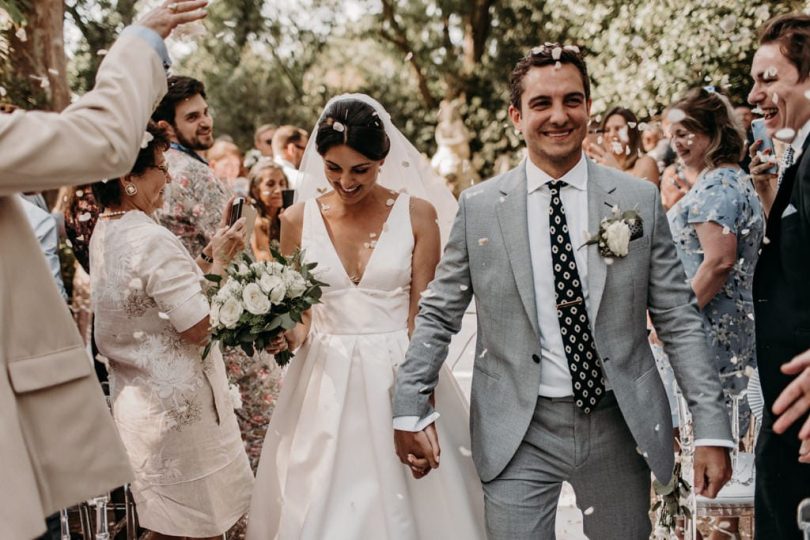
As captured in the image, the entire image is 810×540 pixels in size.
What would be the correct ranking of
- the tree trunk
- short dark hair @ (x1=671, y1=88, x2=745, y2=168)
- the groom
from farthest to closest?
the tree trunk, short dark hair @ (x1=671, y1=88, x2=745, y2=168), the groom

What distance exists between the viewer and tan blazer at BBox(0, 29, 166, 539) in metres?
1.98

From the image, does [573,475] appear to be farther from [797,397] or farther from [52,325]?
[52,325]

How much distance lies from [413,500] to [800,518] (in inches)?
53.5

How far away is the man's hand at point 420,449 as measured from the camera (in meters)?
2.90

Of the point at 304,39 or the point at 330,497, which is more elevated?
the point at 304,39

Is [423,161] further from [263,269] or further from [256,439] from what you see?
[256,439]

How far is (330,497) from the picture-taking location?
332 cm

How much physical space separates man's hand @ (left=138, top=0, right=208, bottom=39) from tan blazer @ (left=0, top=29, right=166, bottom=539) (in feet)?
0.35

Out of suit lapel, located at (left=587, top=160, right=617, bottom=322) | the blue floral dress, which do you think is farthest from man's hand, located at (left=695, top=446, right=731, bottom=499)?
the blue floral dress

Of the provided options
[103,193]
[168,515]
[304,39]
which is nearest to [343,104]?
[103,193]

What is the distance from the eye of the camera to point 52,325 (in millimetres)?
2158

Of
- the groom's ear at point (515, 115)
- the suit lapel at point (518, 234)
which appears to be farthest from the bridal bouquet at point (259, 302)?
the groom's ear at point (515, 115)

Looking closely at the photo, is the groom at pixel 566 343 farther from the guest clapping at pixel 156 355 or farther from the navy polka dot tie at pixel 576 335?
the guest clapping at pixel 156 355

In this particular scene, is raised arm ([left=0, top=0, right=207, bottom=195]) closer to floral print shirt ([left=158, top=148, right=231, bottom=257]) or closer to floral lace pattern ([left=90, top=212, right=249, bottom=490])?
floral lace pattern ([left=90, top=212, right=249, bottom=490])
